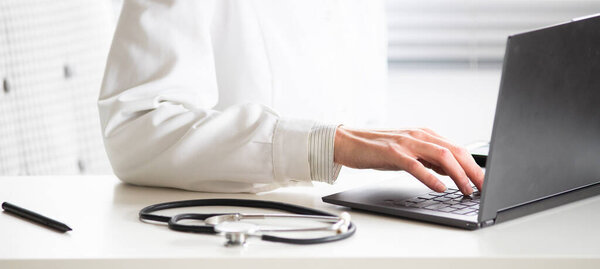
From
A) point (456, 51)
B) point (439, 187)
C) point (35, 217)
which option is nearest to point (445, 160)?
point (439, 187)

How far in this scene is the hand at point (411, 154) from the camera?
2.99 feet

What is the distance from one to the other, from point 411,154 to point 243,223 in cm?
25

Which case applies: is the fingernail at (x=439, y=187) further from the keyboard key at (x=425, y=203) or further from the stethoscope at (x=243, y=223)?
the stethoscope at (x=243, y=223)

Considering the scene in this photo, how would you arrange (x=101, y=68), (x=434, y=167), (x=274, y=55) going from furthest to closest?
(x=101, y=68)
(x=274, y=55)
(x=434, y=167)

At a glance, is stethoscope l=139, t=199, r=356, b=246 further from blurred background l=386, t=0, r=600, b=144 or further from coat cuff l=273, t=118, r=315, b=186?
blurred background l=386, t=0, r=600, b=144

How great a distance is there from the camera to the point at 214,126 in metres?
1.02

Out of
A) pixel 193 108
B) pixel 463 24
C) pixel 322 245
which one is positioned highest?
pixel 463 24

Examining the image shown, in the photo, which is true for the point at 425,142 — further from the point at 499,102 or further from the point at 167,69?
A: the point at 167,69

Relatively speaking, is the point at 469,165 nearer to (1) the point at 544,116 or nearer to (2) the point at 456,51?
(1) the point at 544,116

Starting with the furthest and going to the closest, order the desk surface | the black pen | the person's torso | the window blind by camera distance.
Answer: the window blind
the person's torso
the black pen
the desk surface

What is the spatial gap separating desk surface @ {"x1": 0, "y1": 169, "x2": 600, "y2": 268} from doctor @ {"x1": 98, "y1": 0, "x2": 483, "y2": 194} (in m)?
0.08

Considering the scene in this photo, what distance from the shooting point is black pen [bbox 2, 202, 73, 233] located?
2.73ft

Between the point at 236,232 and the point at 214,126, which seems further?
the point at 214,126

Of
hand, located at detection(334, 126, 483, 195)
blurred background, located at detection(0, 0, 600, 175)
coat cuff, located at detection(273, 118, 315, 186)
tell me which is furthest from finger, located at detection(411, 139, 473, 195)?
blurred background, located at detection(0, 0, 600, 175)
